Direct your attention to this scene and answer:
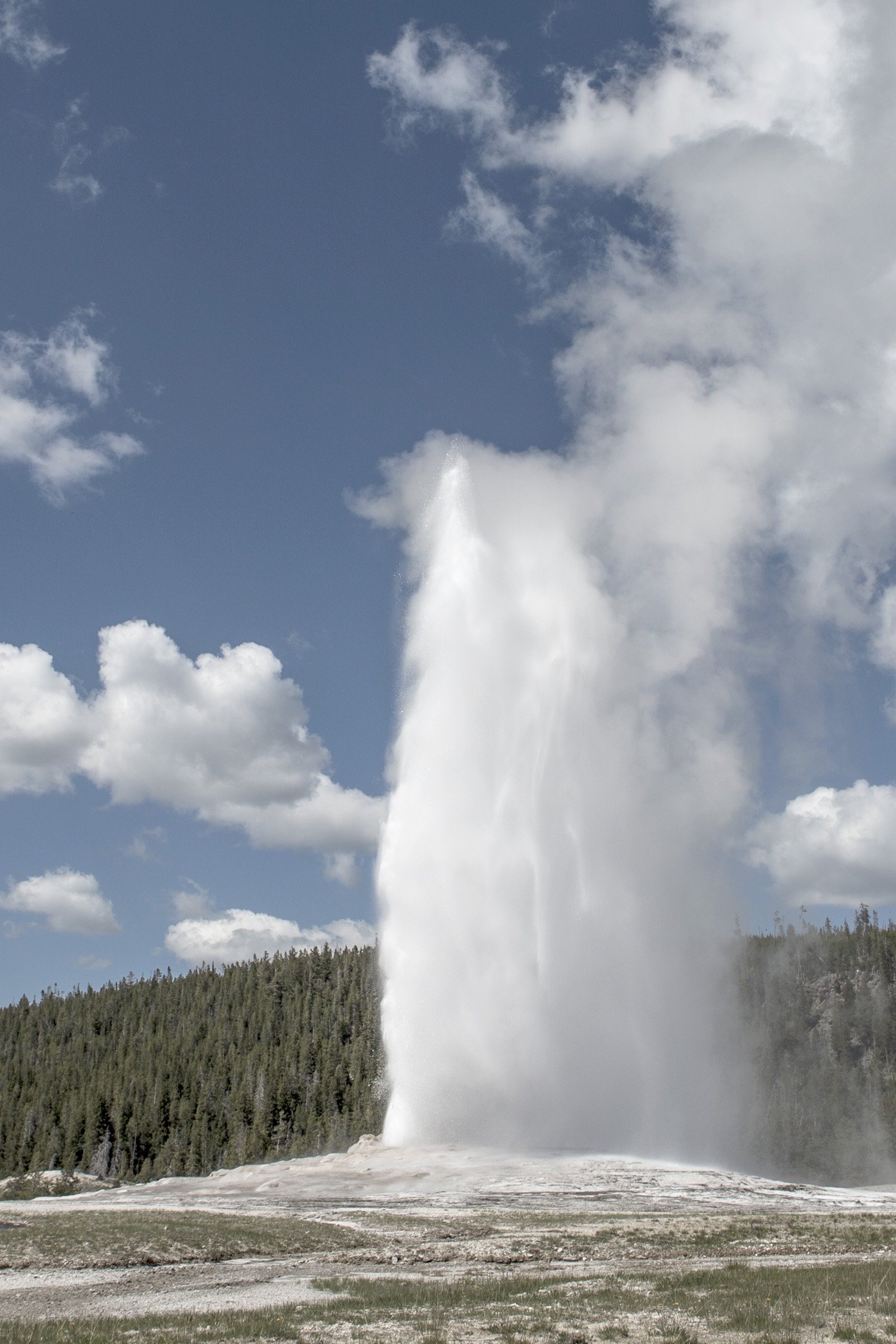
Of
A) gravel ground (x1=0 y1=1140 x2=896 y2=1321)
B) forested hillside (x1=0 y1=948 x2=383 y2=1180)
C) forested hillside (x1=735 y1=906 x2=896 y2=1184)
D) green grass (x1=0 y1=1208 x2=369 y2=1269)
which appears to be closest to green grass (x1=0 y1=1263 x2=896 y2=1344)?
gravel ground (x1=0 y1=1140 x2=896 y2=1321)

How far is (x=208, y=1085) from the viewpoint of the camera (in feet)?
333

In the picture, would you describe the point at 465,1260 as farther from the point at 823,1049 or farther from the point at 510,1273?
the point at 823,1049

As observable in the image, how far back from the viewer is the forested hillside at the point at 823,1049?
313 feet

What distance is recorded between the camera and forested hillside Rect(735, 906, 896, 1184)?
95375 millimetres

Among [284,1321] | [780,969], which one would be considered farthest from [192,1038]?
[284,1321]

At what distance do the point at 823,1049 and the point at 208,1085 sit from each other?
81.9m

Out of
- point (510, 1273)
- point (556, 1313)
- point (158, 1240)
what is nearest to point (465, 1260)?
point (510, 1273)

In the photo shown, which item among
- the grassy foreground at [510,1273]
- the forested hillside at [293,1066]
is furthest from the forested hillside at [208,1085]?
the grassy foreground at [510,1273]

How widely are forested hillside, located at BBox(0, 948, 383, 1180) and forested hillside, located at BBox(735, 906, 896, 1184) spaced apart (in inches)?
1615

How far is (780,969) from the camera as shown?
152250 mm

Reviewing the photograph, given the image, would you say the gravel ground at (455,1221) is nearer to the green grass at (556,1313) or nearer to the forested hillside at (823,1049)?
the green grass at (556,1313)

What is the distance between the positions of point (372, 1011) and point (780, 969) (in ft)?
231

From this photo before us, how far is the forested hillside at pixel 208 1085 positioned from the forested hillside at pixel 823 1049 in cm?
4101

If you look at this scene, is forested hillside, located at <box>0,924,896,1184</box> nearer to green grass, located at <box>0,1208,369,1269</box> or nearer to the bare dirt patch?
the bare dirt patch
